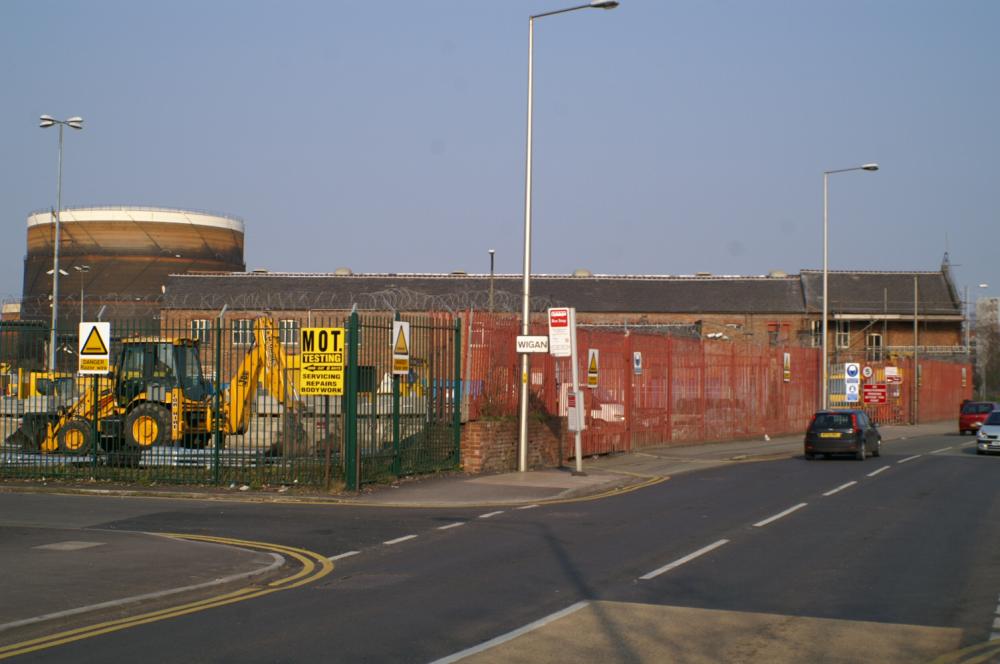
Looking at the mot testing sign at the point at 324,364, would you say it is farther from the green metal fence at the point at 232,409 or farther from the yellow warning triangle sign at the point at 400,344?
the yellow warning triangle sign at the point at 400,344

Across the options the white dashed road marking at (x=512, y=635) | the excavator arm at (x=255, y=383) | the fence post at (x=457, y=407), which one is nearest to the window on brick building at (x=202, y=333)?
the excavator arm at (x=255, y=383)

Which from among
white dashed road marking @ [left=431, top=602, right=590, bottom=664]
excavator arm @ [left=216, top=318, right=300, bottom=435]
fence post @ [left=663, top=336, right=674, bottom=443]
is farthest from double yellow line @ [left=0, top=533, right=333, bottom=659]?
fence post @ [left=663, top=336, right=674, bottom=443]

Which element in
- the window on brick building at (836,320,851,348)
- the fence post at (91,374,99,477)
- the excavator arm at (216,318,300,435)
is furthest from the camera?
the window on brick building at (836,320,851,348)

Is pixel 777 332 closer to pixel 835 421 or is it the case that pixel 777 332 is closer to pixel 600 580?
pixel 835 421

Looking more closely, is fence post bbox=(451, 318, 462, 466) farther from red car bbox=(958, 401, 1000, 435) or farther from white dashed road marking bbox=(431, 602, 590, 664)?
red car bbox=(958, 401, 1000, 435)

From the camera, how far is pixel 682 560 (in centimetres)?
1230

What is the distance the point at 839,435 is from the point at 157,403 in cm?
1825

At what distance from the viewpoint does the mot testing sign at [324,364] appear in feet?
60.8

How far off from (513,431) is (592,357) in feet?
9.35

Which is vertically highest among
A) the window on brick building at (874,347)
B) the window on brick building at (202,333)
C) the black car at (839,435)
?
the window on brick building at (874,347)

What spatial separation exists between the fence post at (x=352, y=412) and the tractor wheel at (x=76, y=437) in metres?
5.63

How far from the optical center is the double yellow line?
8.38m

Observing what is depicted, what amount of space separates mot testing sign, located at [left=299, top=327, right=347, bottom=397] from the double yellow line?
4622mm

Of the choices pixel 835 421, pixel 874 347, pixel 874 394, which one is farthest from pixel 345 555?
pixel 874 347
